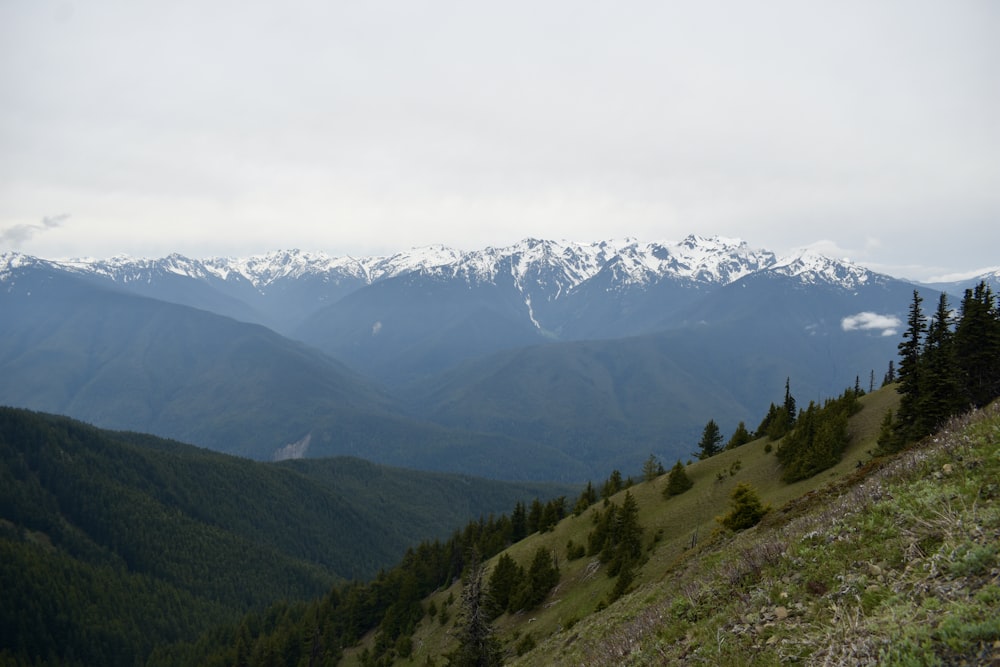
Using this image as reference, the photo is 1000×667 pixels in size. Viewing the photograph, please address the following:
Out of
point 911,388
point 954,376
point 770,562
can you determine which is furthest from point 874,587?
point 911,388

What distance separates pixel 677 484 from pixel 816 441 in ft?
51.2

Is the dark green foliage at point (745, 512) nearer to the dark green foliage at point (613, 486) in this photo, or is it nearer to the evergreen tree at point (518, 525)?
the dark green foliage at point (613, 486)

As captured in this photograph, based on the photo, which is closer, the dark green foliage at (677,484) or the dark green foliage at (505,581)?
the dark green foliage at (505,581)

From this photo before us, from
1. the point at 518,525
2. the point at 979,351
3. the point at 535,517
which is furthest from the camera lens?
the point at 518,525

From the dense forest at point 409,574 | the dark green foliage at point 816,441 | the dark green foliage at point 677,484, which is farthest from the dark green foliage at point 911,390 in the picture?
the dark green foliage at point 677,484

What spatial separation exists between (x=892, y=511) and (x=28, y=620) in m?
211

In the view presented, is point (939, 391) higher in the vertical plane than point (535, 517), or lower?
higher

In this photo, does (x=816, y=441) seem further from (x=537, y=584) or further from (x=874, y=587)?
(x=874, y=587)

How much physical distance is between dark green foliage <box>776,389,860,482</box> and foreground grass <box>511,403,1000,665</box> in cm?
2431

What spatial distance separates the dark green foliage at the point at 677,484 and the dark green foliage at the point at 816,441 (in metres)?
9.71

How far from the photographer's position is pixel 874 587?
10383mm

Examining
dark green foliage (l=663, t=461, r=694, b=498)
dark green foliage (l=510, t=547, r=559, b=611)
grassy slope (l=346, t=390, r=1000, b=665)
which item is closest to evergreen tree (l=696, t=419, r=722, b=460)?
dark green foliage (l=663, t=461, r=694, b=498)

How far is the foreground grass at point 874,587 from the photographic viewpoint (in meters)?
8.20

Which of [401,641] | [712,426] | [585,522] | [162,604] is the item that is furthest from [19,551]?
[712,426]
